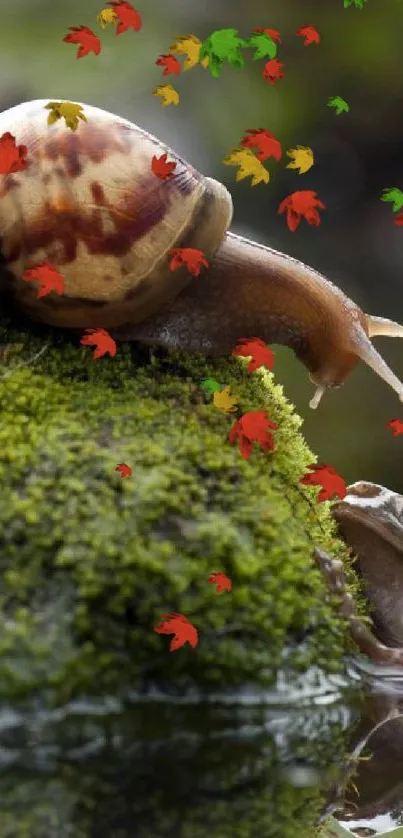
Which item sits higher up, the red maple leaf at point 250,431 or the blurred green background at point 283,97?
the red maple leaf at point 250,431

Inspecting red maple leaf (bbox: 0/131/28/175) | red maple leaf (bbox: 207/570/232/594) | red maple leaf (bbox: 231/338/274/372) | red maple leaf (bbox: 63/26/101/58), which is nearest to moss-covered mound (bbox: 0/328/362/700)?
red maple leaf (bbox: 207/570/232/594)

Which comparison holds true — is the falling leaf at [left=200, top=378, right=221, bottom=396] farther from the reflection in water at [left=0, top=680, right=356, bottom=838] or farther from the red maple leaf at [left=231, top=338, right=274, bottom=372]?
the reflection in water at [left=0, top=680, right=356, bottom=838]

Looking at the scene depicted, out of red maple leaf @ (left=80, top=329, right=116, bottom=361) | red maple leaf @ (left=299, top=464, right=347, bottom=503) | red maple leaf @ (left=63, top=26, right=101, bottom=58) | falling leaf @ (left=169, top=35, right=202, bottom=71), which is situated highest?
falling leaf @ (left=169, top=35, right=202, bottom=71)

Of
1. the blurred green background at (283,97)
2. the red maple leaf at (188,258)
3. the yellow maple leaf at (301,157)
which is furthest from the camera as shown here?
the blurred green background at (283,97)

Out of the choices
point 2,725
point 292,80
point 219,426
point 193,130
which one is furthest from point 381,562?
point 292,80

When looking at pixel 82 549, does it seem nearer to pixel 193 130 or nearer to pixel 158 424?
pixel 158 424

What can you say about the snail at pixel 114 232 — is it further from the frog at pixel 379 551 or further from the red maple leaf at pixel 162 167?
the frog at pixel 379 551

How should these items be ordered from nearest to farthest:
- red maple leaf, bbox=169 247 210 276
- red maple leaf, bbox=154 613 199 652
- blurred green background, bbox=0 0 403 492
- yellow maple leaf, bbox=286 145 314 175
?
red maple leaf, bbox=154 613 199 652 < red maple leaf, bbox=169 247 210 276 < yellow maple leaf, bbox=286 145 314 175 < blurred green background, bbox=0 0 403 492

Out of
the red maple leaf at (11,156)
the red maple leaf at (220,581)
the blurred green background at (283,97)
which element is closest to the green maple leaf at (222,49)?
the red maple leaf at (11,156)
